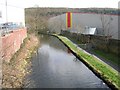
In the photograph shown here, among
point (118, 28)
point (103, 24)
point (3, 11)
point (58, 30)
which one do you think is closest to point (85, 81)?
point (3, 11)

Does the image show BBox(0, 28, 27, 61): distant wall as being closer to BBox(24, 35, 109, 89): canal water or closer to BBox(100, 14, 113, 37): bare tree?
BBox(24, 35, 109, 89): canal water

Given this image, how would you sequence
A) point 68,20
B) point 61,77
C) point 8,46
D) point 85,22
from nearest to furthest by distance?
1. point 61,77
2. point 8,46
3. point 85,22
4. point 68,20

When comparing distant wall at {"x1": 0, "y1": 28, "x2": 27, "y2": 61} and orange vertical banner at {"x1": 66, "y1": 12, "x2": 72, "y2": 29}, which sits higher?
orange vertical banner at {"x1": 66, "y1": 12, "x2": 72, "y2": 29}

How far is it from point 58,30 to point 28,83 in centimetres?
4623

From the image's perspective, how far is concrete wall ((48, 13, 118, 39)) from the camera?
31747 millimetres

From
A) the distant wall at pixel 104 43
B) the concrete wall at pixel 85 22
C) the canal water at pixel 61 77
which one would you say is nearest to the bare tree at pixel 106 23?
the concrete wall at pixel 85 22

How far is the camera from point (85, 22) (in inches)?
1731

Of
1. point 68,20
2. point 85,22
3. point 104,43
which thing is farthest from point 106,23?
point 68,20

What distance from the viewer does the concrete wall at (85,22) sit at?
31.7 metres

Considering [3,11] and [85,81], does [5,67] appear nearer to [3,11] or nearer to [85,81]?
[85,81]

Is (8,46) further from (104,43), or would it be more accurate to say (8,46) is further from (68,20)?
(68,20)

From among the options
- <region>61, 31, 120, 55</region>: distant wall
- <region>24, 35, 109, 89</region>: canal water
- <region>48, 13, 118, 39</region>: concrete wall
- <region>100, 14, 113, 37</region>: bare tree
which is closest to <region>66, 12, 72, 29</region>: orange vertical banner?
<region>48, 13, 118, 39</region>: concrete wall

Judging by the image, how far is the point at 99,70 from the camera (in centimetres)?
1398

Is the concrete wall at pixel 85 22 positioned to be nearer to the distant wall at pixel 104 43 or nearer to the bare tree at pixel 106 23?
the bare tree at pixel 106 23
